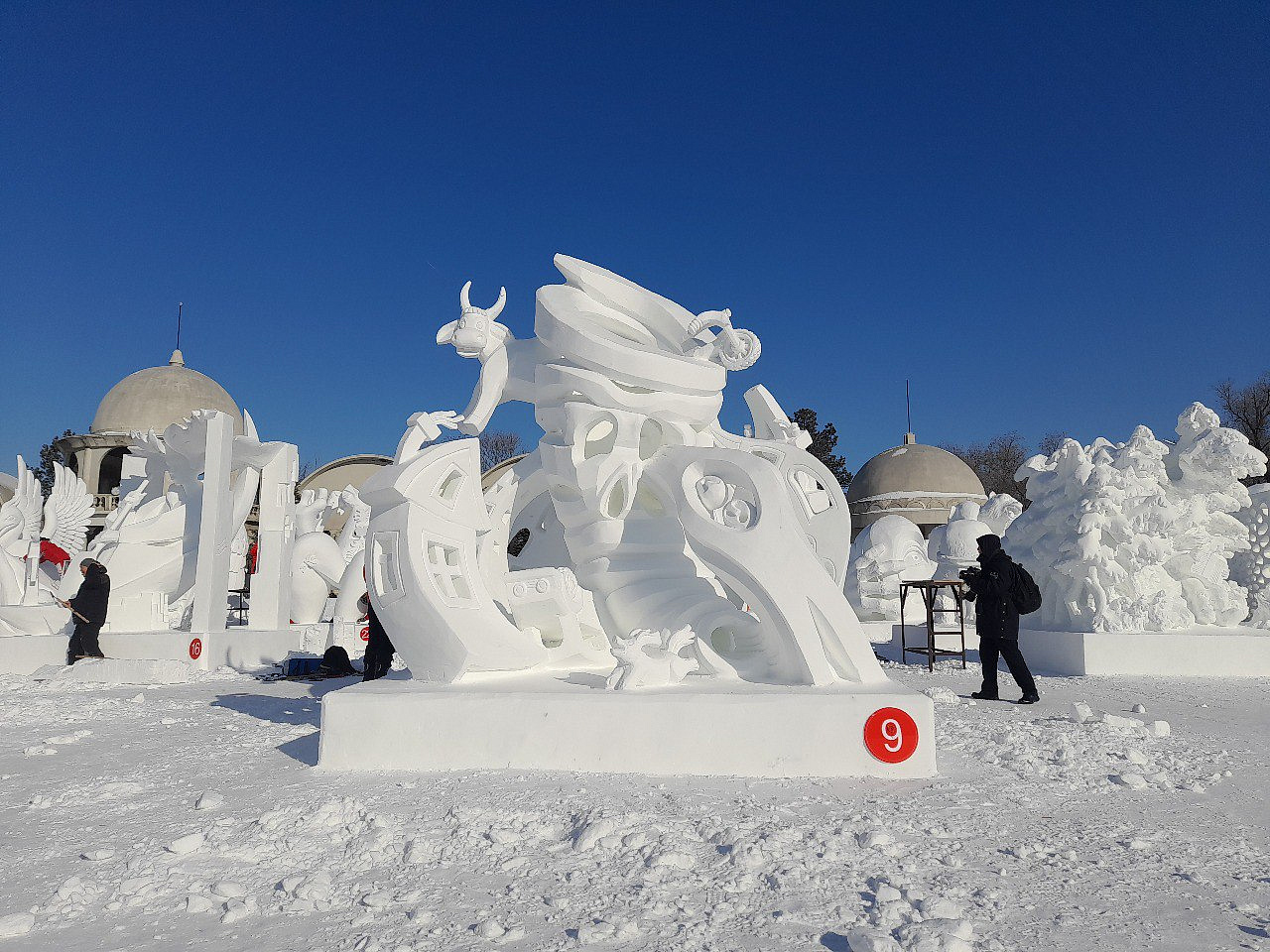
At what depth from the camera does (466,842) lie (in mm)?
3371

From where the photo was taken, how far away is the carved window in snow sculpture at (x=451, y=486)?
571 cm

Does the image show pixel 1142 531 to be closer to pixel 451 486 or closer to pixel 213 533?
pixel 451 486

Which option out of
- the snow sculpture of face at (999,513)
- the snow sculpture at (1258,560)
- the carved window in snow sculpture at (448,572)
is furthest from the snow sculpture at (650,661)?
the snow sculpture of face at (999,513)

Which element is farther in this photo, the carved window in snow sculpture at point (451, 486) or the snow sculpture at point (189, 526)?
the snow sculpture at point (189, 526)

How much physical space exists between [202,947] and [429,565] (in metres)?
2.90

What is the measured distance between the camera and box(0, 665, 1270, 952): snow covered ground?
8.46 feet

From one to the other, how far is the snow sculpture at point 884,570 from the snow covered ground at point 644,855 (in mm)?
9751

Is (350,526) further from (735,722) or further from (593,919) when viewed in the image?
(593,919)

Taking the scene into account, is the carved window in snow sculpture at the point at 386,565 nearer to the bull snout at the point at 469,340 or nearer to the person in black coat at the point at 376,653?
the bull snout at the point at 469,340

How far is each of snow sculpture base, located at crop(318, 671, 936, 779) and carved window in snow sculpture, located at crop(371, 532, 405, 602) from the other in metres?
0.65

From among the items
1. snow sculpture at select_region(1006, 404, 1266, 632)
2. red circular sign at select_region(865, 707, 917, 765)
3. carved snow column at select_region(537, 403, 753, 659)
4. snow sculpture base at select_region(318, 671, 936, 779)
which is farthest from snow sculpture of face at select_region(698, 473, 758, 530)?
snow sculpture at select_region(1006, 404, 1266, 632)

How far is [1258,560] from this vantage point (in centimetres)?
1058

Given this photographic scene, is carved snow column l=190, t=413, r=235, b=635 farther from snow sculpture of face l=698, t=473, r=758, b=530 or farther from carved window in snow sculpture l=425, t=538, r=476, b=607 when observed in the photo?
snow sculpture of face l=698, t=473, r=758, b=530

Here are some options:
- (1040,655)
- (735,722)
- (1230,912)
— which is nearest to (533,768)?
(735,722)
